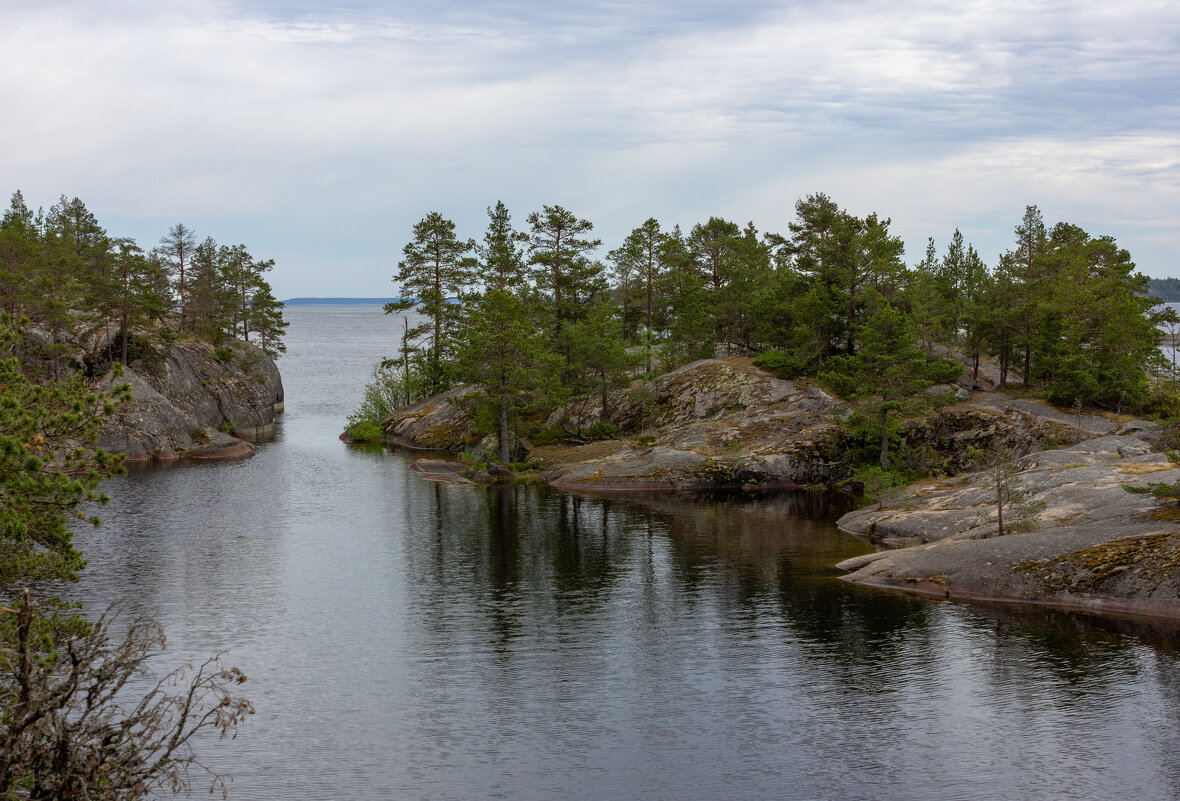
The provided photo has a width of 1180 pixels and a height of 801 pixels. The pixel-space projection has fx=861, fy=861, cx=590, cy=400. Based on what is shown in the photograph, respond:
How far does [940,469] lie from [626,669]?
37416mm

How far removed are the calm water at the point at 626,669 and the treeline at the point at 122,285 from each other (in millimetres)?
21546

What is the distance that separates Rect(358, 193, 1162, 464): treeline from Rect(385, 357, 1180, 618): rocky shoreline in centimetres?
359

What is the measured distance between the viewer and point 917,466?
60500 mm

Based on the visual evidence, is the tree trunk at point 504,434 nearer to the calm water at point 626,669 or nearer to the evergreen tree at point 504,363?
the evergreen tree at point 504,363

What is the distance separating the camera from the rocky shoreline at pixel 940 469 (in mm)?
34156

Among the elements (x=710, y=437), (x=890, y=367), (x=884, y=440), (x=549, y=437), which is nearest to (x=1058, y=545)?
(x=890, y=367)

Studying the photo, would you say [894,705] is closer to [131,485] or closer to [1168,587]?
[1168,587]

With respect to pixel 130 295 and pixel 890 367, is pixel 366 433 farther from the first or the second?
pixel 890 367

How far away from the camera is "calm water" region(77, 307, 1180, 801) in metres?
21.3

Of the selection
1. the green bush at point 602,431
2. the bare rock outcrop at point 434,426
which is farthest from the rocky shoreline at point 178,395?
the green bush at point 602,431

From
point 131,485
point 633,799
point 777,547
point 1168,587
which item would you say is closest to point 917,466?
point 777,547

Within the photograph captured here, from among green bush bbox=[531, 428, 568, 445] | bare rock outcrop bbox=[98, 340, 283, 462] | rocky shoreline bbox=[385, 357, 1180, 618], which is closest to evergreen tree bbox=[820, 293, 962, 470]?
rocky shoreline bbox=[385, 357, 1180, 618]

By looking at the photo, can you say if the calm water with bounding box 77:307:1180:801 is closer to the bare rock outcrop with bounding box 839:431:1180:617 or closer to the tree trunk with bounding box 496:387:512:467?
the bare rock outcrop with bounding box 839:431:1180:617

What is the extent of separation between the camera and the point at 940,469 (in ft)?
190
